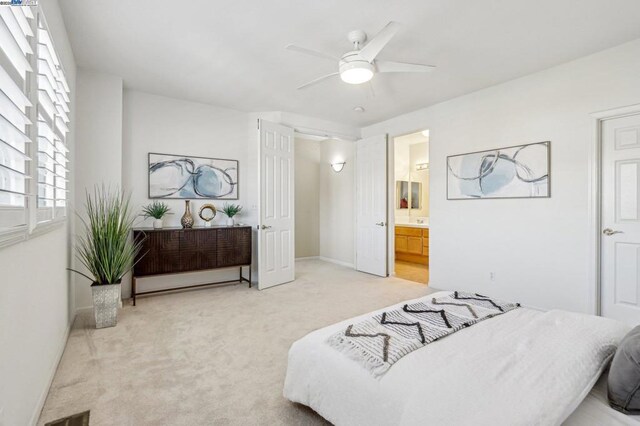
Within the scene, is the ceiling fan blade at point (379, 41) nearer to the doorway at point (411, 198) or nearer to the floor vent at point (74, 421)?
the floor vent at point (74, 421)

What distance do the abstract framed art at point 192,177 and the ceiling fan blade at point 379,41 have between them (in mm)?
2905

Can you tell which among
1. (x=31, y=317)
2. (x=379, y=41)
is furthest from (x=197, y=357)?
(x=379, y=41)

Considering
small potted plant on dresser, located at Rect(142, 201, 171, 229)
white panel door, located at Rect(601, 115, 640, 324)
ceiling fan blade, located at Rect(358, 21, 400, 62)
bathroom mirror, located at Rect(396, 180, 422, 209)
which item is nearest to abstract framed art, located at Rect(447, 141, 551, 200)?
white panel door, located at Rect(601, 115, 640, 324)

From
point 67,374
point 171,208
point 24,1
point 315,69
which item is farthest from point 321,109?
point 67,374

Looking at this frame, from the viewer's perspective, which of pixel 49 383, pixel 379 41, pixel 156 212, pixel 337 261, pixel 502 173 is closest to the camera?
pixel 49 383

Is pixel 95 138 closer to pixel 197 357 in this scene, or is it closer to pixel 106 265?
pixel 106 265

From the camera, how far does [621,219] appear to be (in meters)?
2.85

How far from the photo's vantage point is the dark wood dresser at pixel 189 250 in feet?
12.0

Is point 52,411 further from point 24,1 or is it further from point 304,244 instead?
point 304,244

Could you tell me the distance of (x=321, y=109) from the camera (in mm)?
4609

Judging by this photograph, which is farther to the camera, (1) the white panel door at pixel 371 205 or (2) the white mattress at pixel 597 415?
(1) the white panel door at pixel 371 205

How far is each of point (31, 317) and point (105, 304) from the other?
142cm

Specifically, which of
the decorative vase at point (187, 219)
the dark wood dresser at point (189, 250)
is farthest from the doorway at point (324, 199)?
the decorative vase at point (187, 219)

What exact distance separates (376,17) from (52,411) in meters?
3.39
